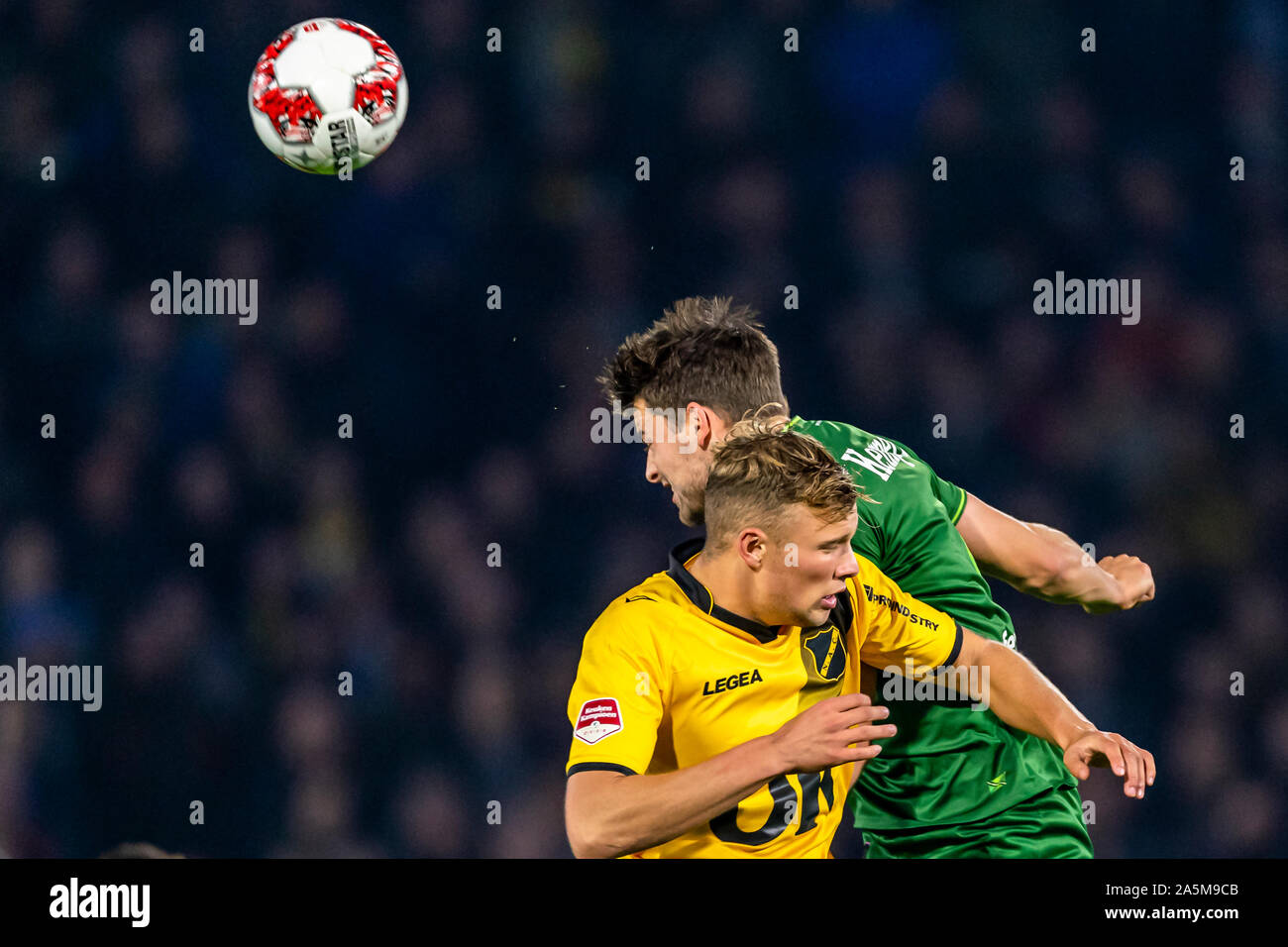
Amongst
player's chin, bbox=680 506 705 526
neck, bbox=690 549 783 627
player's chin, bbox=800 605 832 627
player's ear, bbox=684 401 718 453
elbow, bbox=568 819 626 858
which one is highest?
player's ear, bbox=684 401 718 453

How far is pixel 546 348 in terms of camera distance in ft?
17.8

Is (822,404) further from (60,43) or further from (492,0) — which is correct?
(60,43)

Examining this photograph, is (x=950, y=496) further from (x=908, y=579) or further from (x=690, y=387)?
(x=690, y=387)

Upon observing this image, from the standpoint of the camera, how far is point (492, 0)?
568cm

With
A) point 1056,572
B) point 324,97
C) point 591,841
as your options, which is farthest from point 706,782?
point 324,97

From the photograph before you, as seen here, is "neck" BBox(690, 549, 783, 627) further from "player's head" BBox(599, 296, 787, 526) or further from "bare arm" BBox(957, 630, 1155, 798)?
"bare arm" BBox(957, 630, 1155, 798)

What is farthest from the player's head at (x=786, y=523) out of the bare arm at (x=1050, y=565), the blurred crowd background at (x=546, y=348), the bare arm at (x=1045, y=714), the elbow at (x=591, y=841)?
the blurred crowd background at (x=546, y=348)

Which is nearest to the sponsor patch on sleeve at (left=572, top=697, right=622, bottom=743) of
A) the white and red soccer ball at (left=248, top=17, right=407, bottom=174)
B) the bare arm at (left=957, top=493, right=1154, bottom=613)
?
the bare arm at (left=957, top=493, right=1154, bottom=613)

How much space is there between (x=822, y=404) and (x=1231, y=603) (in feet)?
5.55

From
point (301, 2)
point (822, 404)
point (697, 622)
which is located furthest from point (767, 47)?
point (697, 622)

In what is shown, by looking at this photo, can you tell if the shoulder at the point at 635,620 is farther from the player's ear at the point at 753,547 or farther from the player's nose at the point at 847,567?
the player's nose at the point at 847,567

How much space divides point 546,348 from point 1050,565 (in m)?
2.59

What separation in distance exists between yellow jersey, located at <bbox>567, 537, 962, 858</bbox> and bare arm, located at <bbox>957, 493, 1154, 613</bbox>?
0.72 meters

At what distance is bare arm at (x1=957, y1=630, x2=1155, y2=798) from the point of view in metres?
2.38
